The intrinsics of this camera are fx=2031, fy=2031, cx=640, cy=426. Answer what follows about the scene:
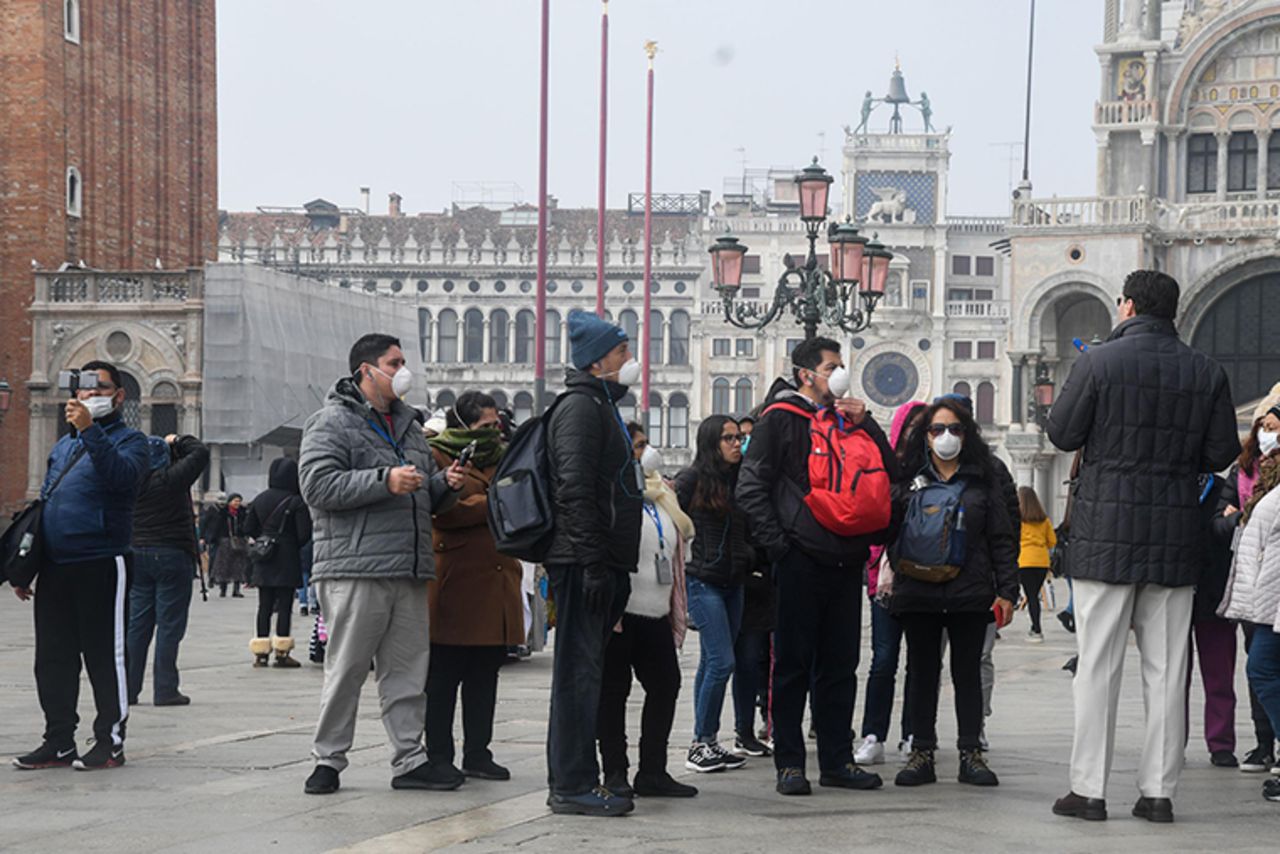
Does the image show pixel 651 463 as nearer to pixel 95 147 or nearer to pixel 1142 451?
pixel 1142 451

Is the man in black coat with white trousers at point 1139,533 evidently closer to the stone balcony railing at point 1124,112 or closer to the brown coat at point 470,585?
the brown coat at point 470,585

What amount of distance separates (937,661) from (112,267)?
116 ft

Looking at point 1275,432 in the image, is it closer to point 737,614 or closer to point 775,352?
point 737,614

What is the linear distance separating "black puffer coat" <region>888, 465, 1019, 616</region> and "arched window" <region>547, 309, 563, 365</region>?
68.6m

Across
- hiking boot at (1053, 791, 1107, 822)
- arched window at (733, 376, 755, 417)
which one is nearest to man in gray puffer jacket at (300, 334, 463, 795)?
hiking boot at (1053, 791, 1107, 822)

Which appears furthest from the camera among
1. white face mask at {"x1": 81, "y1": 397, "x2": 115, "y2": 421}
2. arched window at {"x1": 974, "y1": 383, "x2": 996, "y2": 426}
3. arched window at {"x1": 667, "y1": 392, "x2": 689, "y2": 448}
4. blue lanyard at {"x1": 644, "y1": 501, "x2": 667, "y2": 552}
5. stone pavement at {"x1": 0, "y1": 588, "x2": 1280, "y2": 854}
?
arched window at {"x1": 667, "y1": 392, "x2": 689, "y2": 448}

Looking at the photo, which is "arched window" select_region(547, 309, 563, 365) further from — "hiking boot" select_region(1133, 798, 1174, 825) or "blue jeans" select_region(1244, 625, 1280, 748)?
"hiking boot" select_region(1133, 798, 1174, 825)

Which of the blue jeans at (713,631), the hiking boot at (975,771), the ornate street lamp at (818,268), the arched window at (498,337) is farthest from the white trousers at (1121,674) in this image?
the arched window at (498,337)

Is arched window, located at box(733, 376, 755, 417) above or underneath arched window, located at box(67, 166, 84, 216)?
underneath

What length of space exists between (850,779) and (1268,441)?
7.49 feet

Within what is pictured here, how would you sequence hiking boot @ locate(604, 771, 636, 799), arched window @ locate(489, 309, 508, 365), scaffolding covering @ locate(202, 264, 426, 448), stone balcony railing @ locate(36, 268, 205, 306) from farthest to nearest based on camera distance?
1. arched window @ locate(489, 309, 508, 365)
2. scaffolding covering @ locate(202, 264, 426, 448)
3. stone balcony railing @ locate(36, 268, 205, 306)
4. hiking boot @ locate(604, 771, 636, 799)

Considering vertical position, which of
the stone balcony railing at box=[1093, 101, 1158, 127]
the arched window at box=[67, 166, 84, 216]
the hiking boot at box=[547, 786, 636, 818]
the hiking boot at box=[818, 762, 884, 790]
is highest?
the stone balcony railing at box=[1093, 101, 1158, 127]

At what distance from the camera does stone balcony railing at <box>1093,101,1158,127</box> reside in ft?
133

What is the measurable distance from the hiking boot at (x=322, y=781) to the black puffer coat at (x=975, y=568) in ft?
7.47
